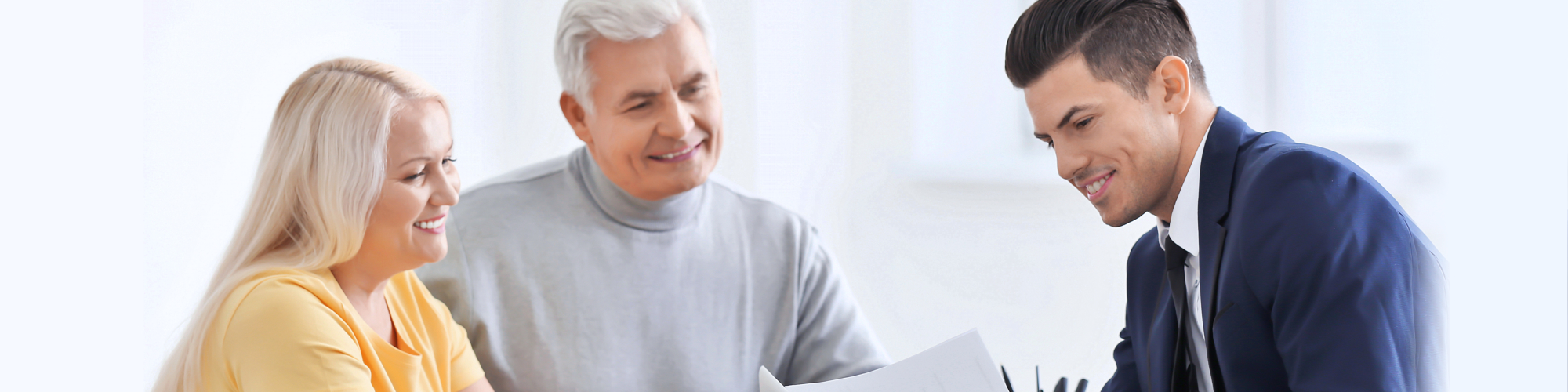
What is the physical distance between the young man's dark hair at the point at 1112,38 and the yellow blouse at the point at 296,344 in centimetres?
88

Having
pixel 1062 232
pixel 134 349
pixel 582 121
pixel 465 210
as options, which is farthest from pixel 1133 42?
pixel 134 349

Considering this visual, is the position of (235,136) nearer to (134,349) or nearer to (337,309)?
(134,349)

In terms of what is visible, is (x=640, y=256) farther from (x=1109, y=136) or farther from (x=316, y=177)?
(x=1109, y=136)

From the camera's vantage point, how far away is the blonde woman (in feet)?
3.31

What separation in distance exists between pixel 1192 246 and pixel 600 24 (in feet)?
2.90

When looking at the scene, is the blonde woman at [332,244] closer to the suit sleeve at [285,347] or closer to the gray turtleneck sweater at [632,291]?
the suit sleeve at [285,347]

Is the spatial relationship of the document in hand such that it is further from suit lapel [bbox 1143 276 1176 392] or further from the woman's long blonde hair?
the woman's long blonde hair

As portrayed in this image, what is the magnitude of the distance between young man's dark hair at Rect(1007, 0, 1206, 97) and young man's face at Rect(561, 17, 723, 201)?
526 millimetres

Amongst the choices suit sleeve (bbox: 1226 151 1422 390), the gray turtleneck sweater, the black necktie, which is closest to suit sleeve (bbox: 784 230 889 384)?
the gray turtleneck sweater

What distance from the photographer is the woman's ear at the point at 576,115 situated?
152cm

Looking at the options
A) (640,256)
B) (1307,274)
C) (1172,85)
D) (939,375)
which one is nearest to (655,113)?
(640,256)

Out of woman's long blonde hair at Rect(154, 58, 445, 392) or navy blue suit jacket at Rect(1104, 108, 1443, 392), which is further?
woman's long blonde hair at Rect(154, 58, 445, 392)

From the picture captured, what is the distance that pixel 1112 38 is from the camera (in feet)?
3.69

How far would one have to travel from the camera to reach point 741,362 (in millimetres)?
1595
